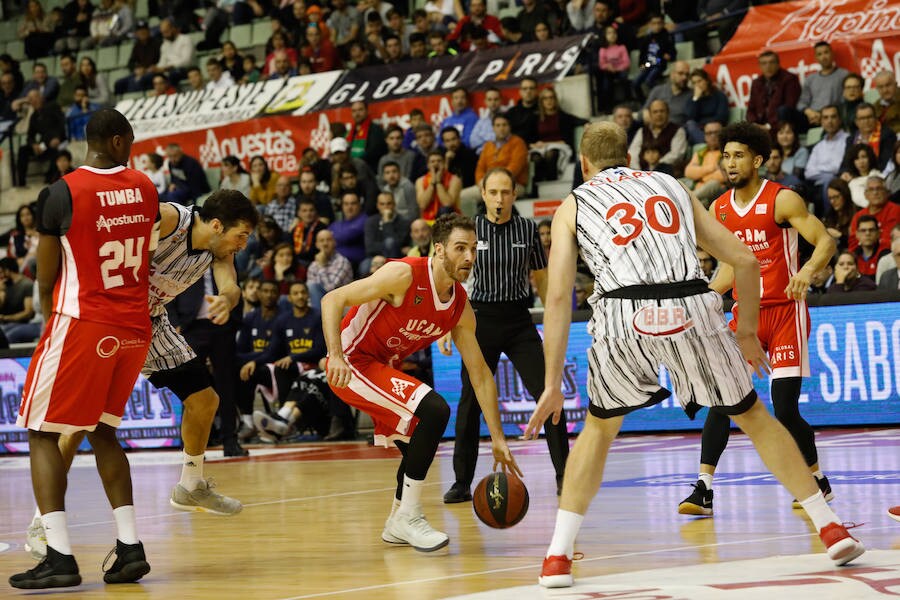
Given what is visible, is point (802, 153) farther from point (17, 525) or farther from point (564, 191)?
point (17, 525)

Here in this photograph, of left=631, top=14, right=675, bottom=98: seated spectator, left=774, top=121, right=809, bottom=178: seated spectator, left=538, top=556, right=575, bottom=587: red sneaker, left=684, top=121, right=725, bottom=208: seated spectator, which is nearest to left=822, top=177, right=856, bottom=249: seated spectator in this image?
left=774, top=121, right=809, bottom=178: seated spectator

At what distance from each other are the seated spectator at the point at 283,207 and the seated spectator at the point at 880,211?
8064 millimetres

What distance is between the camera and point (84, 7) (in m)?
26.1

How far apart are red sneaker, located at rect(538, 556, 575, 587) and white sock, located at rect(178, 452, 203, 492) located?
3.13 m

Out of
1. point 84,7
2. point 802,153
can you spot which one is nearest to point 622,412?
point 802,153

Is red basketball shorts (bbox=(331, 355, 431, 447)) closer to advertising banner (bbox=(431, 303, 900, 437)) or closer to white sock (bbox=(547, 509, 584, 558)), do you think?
white sock (bbox=(547, 509, 584, 558))

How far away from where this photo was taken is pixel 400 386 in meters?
7.05

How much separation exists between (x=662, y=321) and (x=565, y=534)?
36.4 inches

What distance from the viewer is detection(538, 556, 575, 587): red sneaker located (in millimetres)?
5215

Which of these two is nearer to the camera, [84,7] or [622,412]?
[622,412]

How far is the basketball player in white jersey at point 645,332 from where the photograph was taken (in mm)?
5410

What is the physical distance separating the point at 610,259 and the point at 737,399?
0.76 meters

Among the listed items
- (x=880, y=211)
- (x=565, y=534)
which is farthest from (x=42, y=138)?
(x=565, y=534)

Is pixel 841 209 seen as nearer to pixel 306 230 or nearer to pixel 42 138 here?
pixel 306 230
